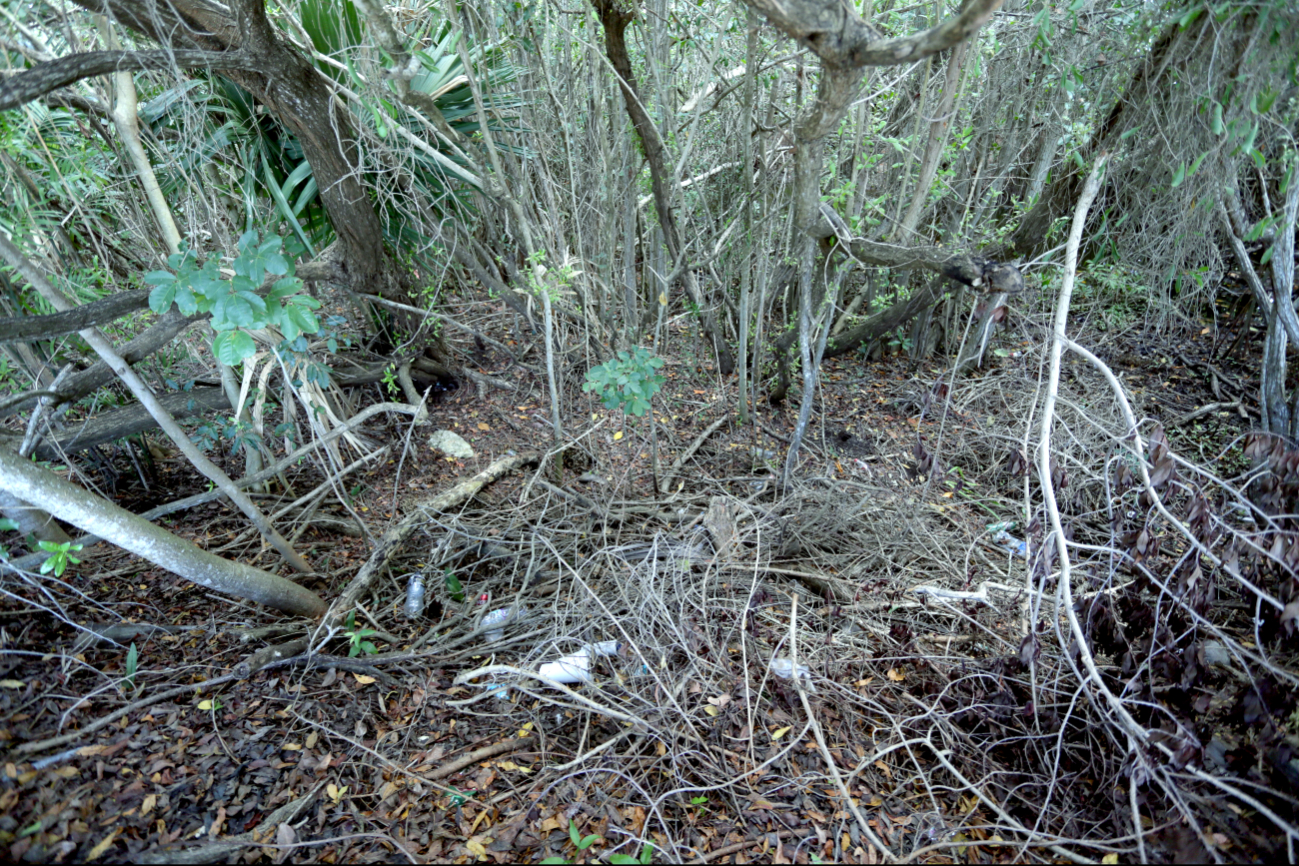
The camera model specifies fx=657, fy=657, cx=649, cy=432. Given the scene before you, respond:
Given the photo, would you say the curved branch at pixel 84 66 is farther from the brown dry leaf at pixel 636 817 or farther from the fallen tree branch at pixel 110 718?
the brown dry leaf at pixel 636 817

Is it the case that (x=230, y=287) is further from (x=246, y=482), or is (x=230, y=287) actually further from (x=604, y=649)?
(x=604, y=649)

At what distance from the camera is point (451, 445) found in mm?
4031

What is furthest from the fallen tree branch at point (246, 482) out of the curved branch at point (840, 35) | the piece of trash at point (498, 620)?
the curved branch at point (840, 35)

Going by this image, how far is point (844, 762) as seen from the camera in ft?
6.93

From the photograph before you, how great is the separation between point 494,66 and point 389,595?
2717 mm

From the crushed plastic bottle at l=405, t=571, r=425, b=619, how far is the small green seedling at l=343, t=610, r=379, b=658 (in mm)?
224

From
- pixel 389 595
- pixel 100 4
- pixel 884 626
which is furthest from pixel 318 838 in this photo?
pixel 100 4

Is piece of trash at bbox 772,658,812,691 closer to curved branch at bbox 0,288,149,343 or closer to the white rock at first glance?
the white rock

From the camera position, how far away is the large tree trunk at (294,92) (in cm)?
262

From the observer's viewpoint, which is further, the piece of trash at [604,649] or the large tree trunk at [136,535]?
the piece of trash at [604,649]

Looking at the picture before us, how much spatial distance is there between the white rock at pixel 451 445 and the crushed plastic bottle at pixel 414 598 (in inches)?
47.8

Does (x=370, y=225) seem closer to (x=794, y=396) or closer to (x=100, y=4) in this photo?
(x=100, y=4)

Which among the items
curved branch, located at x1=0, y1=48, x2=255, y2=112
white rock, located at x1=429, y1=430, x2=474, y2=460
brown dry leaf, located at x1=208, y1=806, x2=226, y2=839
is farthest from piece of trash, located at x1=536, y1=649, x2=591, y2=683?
curved branch, located at x1=0, y1=48, x2=255, y2=112

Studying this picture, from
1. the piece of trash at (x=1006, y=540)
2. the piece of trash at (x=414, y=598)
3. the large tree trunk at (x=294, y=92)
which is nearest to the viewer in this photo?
the large tree trunk at (x=294, y=92)
